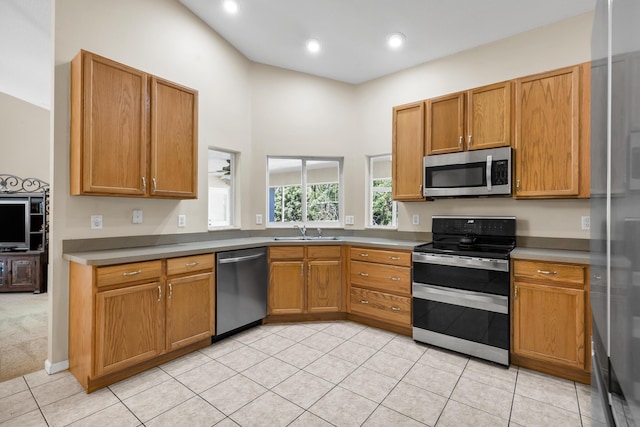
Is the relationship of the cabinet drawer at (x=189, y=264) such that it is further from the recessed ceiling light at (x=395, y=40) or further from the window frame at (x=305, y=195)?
the recessed ceiling light at (x=395, y=40)

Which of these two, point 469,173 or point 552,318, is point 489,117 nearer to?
point 469,173

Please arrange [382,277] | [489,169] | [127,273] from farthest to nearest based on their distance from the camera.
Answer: [382,277]
[489,169]
[127,273]

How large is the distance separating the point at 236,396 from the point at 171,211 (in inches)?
72.5

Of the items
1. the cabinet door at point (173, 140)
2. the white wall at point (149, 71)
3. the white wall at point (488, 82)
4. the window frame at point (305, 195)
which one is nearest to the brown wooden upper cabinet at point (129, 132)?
the cabinet door at point (173, 140)

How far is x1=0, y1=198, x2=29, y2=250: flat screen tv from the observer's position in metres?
4.89

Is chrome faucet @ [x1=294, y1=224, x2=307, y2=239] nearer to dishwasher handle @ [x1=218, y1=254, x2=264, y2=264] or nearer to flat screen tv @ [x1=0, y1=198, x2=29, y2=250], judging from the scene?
dishwasher handle @ [x1=218, y1=254, x2=264, y2=264]

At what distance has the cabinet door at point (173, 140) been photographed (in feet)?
8.83

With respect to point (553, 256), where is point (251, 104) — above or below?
above

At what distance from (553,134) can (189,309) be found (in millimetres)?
3428

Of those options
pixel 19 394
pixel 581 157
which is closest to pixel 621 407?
pixel 581 157

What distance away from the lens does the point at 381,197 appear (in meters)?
4.07

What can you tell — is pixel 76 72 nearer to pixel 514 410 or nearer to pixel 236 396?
pixel 236 396

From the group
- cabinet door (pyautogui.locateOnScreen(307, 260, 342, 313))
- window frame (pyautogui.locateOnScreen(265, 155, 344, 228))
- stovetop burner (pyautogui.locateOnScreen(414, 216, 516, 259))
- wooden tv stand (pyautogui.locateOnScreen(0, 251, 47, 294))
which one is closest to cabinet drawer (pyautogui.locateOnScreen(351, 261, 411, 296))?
cabinet door (pyautogui.locateOnScreen(307, 260, 342, 313))

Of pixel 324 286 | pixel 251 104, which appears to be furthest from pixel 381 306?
pixel 251 104
